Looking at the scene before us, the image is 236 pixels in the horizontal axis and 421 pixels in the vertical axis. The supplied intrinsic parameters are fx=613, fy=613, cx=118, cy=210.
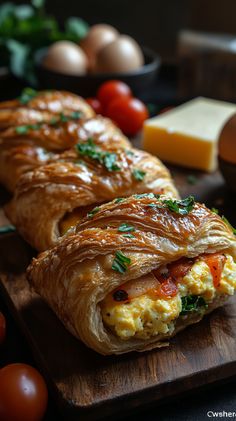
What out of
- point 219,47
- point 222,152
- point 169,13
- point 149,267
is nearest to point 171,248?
point 149,267

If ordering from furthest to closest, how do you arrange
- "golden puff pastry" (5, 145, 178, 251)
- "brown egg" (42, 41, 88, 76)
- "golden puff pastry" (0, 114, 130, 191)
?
"brown egg" (42, 41, 88, 76)
"golden puff pastry" (0, 114, 130, 191)
"golden puff pastry" (5, 145, 178, 251)

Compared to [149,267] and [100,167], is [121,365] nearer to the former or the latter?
[149,267]

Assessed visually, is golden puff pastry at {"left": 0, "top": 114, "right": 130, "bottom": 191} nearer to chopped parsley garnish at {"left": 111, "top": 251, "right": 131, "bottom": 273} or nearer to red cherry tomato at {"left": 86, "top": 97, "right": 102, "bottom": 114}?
red cherry tomato at {"left": 86, "top": 97, "right": 102, "bottom": 114}

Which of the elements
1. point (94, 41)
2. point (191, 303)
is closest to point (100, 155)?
point (191, 303)

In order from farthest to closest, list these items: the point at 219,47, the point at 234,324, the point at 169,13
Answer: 1. the point at 169,13
2. the point at 219,47
3. the point at 234,324

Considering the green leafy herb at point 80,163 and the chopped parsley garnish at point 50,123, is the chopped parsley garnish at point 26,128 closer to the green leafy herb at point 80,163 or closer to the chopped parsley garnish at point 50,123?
the chopped parsley garnish at point 50,123

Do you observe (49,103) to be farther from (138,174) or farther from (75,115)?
(138,174)

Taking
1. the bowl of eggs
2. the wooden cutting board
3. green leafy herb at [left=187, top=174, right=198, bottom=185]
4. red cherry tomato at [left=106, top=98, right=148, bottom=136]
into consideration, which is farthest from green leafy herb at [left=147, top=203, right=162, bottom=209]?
the bowl of eggs
